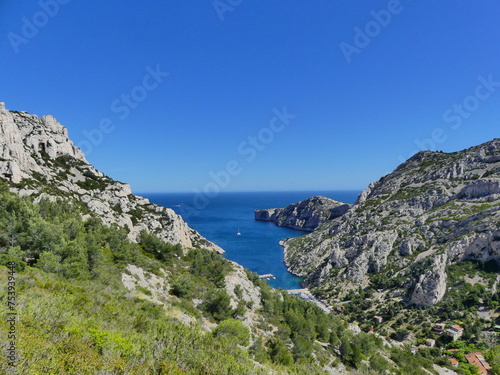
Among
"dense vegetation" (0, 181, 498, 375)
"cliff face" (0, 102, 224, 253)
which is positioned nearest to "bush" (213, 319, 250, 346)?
"dense vegetation" (0, 181, 498, 375)

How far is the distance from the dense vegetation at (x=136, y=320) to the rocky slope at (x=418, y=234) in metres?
47.1

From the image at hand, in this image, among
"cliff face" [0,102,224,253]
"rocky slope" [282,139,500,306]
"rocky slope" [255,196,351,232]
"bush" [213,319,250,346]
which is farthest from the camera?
"rocky slope" [255,196,351,232]

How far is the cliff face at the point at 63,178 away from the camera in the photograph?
46.2 m

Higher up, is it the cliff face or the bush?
the cliff face

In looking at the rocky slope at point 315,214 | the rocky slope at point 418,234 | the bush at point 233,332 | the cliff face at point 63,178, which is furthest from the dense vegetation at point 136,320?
the rocky slope at point 315,214

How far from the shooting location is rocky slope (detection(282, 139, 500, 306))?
64375 mm

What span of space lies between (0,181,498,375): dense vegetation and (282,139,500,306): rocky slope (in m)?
47.1

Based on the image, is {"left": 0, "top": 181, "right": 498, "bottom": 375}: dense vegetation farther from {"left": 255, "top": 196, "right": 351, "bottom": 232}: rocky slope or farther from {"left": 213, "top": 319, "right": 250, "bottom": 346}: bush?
{"left": 255, "top": 196, "right": 351, "bottom": 232}: rocky slope

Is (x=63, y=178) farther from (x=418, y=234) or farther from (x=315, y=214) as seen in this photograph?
(x=315, y=214)

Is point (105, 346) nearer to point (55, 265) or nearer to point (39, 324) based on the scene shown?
point (39, 324)

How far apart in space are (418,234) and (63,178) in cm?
10416

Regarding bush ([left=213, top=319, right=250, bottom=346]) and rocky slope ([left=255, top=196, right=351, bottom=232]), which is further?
rocky slope ([left=255, top=196, right=351, bottom=232])

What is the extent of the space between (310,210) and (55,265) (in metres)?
185

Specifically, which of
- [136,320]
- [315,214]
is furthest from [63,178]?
[315,214]
